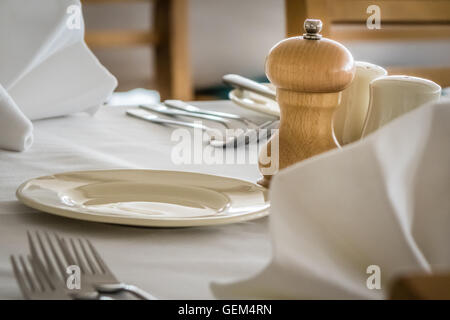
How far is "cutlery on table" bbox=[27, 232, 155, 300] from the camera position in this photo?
1.27 ft

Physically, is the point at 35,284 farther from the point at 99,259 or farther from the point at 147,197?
the point at 147,197

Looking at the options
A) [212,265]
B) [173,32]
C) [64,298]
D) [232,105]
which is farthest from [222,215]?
[173,32]

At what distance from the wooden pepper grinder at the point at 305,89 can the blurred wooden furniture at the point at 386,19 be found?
0.82m

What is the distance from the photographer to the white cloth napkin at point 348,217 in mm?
348

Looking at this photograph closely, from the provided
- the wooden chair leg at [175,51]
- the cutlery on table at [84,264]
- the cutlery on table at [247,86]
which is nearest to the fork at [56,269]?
the cutlery on table at [84,264]

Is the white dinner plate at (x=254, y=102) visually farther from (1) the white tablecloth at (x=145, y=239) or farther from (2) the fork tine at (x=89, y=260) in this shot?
(2) the fork tine at (x=89, y=260)

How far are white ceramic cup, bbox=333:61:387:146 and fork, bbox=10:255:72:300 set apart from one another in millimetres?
427

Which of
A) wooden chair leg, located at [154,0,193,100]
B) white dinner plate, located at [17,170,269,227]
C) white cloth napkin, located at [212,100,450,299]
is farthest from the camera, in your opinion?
wooden chair leg, located at [154,0,193,100]

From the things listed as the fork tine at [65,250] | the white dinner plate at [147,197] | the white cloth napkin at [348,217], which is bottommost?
the white dinner plate at [147,197]

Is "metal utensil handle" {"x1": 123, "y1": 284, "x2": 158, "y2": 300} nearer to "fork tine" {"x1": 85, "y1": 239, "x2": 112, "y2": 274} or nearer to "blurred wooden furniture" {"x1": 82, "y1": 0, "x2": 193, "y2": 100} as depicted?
"fork tine" {"x1": 85, "y1": 239, "x2": 112, "y2": 274}

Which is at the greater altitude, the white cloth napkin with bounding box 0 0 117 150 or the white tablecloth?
the white cloth napkin with bounding box 0 0 117 150

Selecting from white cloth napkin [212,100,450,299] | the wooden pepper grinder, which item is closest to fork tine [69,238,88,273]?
white cloth napkin [212,100,450,299]

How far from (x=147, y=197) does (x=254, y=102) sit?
469 mm

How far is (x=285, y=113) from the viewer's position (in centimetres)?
63
